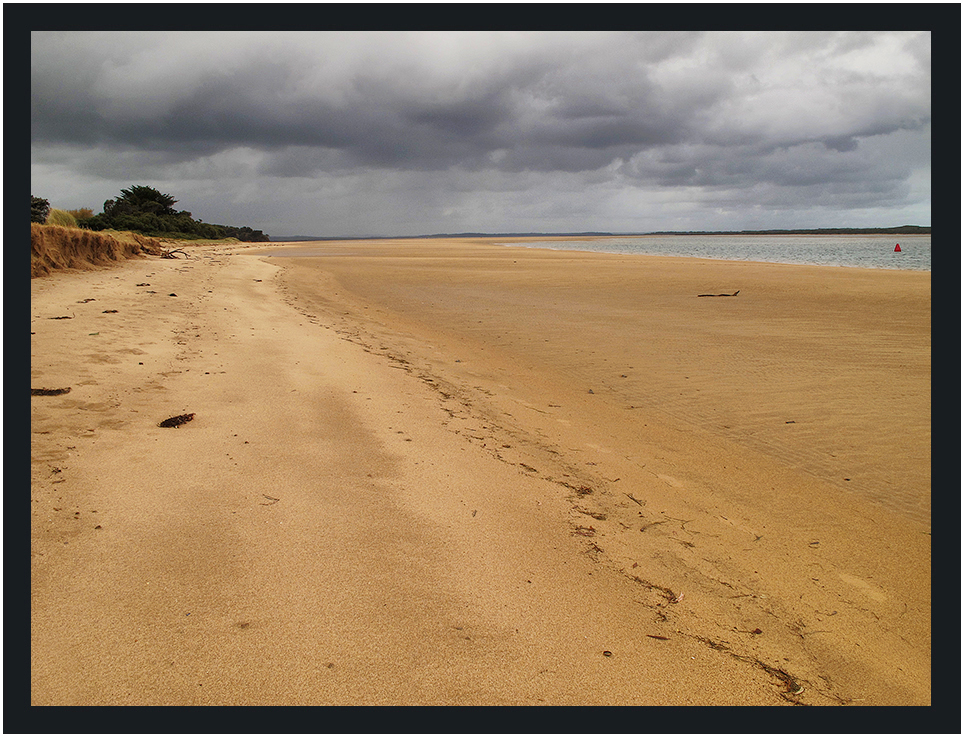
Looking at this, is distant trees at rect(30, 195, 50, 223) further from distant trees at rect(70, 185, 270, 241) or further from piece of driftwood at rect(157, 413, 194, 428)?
distant trees at rect(70, 185, 270, 241)

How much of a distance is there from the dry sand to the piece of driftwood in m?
0.08

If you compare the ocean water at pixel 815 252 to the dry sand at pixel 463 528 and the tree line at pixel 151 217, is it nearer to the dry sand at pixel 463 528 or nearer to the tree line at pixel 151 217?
the dry sand at pixel 463 528

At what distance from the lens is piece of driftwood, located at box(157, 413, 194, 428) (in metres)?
3.64

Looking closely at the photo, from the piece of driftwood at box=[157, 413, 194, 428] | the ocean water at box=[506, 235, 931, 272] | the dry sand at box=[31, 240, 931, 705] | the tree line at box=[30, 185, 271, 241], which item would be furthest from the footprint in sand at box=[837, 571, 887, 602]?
the tree line at box=[30, 185, 271, 241]

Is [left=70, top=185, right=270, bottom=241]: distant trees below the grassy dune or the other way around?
the other way around

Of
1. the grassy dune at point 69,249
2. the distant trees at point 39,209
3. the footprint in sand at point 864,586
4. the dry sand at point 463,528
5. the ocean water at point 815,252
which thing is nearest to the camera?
the dry sand at point 463,528

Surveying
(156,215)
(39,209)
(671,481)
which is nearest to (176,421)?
(671,481)

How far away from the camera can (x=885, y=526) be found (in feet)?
10.5

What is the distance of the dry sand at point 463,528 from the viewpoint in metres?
1.83

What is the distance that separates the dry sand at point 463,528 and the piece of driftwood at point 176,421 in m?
0.08

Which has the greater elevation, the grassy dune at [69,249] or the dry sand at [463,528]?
the grassy dune at [69,249]

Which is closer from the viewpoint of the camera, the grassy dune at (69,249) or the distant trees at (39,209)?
the grassy dune at (69,249)

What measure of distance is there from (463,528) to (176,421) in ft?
7.55

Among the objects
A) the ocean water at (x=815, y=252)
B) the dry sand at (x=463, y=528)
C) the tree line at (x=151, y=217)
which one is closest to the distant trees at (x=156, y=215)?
the tree line at (x=151, y=217)
